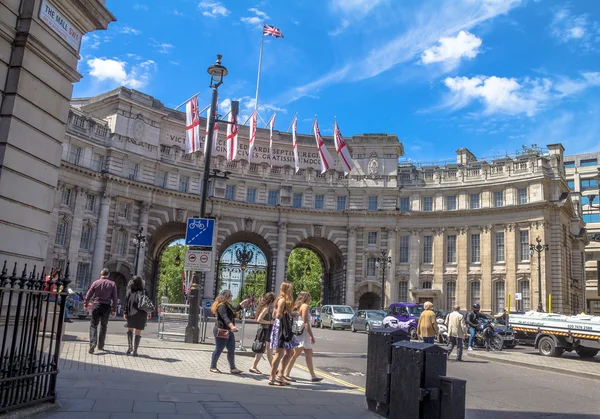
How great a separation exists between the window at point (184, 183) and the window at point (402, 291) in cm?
2177

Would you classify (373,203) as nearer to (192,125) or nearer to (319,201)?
(319,201)

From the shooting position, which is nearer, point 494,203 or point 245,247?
point 494,203

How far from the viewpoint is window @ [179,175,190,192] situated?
47.4 meters

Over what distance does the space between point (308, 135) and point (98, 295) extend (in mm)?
41286

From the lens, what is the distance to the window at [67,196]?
40094 millimetres

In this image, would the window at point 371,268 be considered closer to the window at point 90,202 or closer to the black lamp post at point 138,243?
the black lamp post at point 138,243

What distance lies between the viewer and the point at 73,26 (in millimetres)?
9648

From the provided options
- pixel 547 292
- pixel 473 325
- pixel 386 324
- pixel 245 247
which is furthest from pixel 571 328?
pixel 245 247

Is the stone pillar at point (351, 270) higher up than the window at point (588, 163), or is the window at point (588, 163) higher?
the window at point (588, 163)

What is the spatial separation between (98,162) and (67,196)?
12.8 ft

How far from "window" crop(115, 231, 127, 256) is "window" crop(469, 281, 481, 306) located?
3029 cm

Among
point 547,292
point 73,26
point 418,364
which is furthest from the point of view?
point 547,292

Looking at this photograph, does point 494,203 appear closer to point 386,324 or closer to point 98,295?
point 386,324

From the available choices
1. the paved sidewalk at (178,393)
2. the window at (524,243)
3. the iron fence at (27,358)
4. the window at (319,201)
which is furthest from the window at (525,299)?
the iron fence at (27,358)
